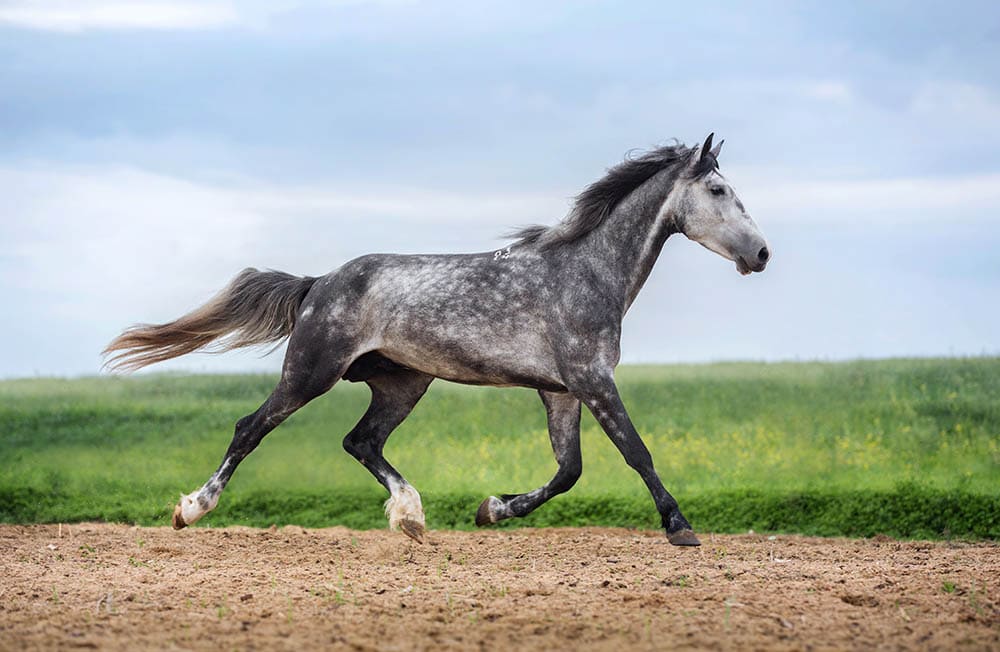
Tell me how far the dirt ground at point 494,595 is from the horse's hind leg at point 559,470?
0.32 m

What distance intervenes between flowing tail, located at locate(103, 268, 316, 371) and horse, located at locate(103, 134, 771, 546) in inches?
11.6

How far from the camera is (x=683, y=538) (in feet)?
22.1

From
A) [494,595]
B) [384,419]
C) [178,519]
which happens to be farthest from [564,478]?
[178,519]

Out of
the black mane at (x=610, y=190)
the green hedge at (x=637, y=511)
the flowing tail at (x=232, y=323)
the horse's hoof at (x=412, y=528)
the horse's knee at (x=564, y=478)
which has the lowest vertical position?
the green hedge at (x=637, y=511)

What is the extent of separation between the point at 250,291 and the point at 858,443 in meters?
7.32

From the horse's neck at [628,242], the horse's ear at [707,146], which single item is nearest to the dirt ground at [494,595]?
the horse's neck at [628,242]

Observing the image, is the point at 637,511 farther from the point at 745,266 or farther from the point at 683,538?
the point at 745,266

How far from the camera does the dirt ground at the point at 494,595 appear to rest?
16.1ft

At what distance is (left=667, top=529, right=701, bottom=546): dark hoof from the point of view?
22.0ft

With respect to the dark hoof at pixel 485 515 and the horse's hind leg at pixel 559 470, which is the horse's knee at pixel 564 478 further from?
the dark hoof at pixel 485 515

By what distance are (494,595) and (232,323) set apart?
3.51 metres

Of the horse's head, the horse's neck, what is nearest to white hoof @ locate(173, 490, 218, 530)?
the horse's neck

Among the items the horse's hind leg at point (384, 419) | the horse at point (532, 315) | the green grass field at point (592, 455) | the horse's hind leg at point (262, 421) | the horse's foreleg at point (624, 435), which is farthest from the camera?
the green grass field at point (592, 455)

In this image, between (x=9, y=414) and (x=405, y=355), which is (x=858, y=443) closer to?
(x=405, y=355)
